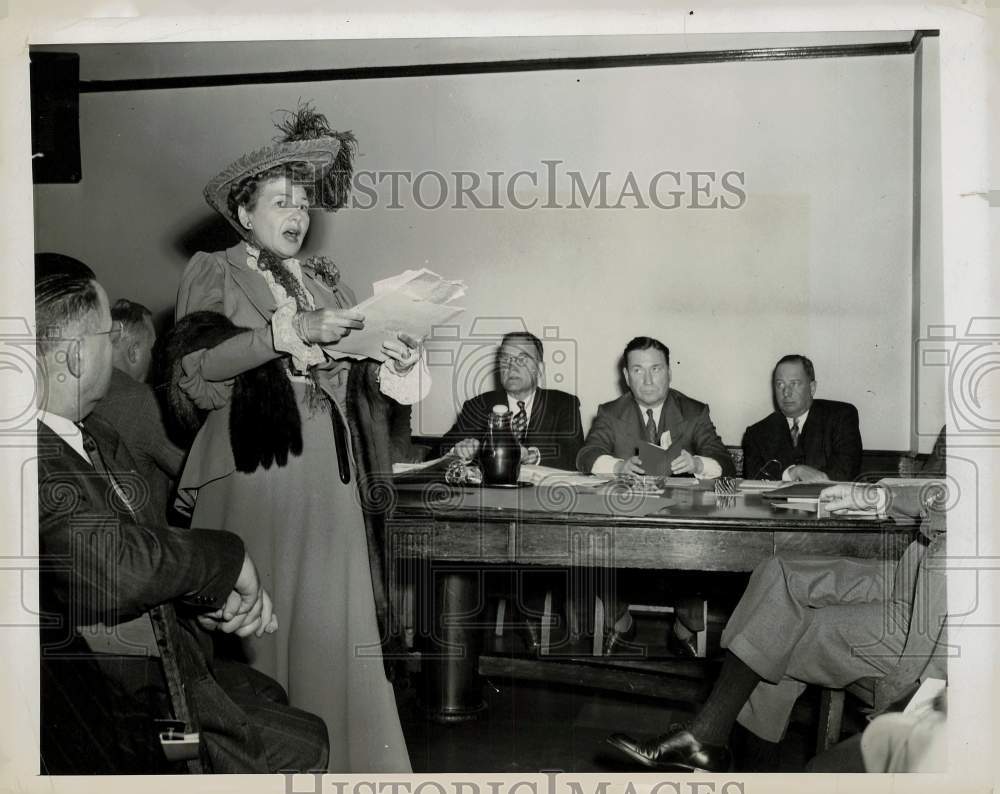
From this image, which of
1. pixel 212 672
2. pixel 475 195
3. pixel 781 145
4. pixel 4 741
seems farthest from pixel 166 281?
pixel 781 145

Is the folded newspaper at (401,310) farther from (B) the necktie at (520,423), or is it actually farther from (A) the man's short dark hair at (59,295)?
(A) the man's short dark hair at (59,295)

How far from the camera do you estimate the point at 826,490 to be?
3.36m

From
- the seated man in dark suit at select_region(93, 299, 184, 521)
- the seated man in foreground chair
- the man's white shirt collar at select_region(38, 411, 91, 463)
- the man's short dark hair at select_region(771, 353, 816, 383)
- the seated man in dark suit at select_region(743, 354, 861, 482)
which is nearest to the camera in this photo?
the man's white shirt collar at select_region(38, 411, 91, 463)

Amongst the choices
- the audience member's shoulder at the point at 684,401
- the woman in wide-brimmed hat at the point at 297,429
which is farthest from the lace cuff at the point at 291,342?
the audience member's shoulder at the point at 684,401

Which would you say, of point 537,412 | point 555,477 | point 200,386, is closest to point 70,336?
point 200,386

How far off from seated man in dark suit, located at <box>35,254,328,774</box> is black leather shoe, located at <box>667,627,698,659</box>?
118 centimetres

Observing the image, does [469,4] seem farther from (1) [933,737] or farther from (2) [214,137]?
(1) [933,737]

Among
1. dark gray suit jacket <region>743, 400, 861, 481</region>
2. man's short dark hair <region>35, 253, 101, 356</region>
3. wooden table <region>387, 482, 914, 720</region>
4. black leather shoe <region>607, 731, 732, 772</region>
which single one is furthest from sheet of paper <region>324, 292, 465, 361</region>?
black leather shoe <region>607, 731, 732, 772</region>

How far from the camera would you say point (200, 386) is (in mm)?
3400

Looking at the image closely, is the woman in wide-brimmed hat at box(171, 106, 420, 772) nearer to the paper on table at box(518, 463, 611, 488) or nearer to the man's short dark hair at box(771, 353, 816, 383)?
the paper on table at box(518, 463, 611, 488)

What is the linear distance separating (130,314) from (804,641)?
243cm

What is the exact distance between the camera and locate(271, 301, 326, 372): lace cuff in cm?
337

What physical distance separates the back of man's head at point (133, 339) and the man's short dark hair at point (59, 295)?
0.28 ft

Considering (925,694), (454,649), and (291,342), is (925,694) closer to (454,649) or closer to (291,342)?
(454,649)
